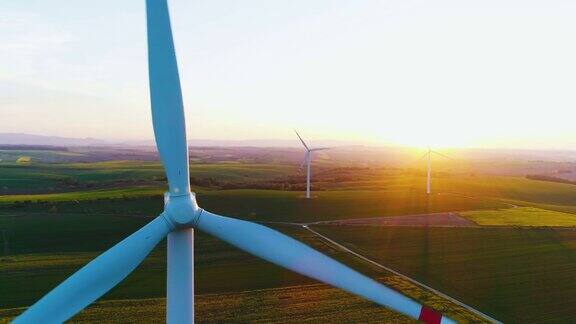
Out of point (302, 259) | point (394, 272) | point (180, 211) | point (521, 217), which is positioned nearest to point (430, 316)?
point (302, 259)

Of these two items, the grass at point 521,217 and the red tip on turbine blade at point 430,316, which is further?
the grass at point 521,217

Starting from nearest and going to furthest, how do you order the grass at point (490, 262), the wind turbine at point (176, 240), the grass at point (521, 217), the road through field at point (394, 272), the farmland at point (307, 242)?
the wind turbine at point (176, 240) → the farmland at point (307, 242) → the road through field at point (394, 272) → the grass at point (490, 262) → the grass at point (521, 217)

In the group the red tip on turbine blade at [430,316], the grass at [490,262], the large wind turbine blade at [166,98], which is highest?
the large wind turbine blade at [166,98]

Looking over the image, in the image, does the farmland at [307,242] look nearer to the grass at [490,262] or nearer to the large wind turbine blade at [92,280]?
the grass at [490,262]

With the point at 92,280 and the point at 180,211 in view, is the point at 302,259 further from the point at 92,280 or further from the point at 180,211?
the point at 92,280

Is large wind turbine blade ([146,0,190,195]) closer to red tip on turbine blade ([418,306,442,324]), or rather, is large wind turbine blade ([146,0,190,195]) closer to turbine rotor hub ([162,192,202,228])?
turbine rotor hub ([162,192,202,228])

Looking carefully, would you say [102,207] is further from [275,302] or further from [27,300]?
[275,302]

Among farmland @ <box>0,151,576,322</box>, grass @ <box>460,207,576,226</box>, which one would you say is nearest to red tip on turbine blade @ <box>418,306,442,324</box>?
farmland @ <box>0,151,576,322</box>

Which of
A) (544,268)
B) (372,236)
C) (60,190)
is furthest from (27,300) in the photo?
(60,190)

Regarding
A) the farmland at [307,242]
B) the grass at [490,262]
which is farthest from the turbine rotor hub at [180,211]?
the grass at [490,262]
